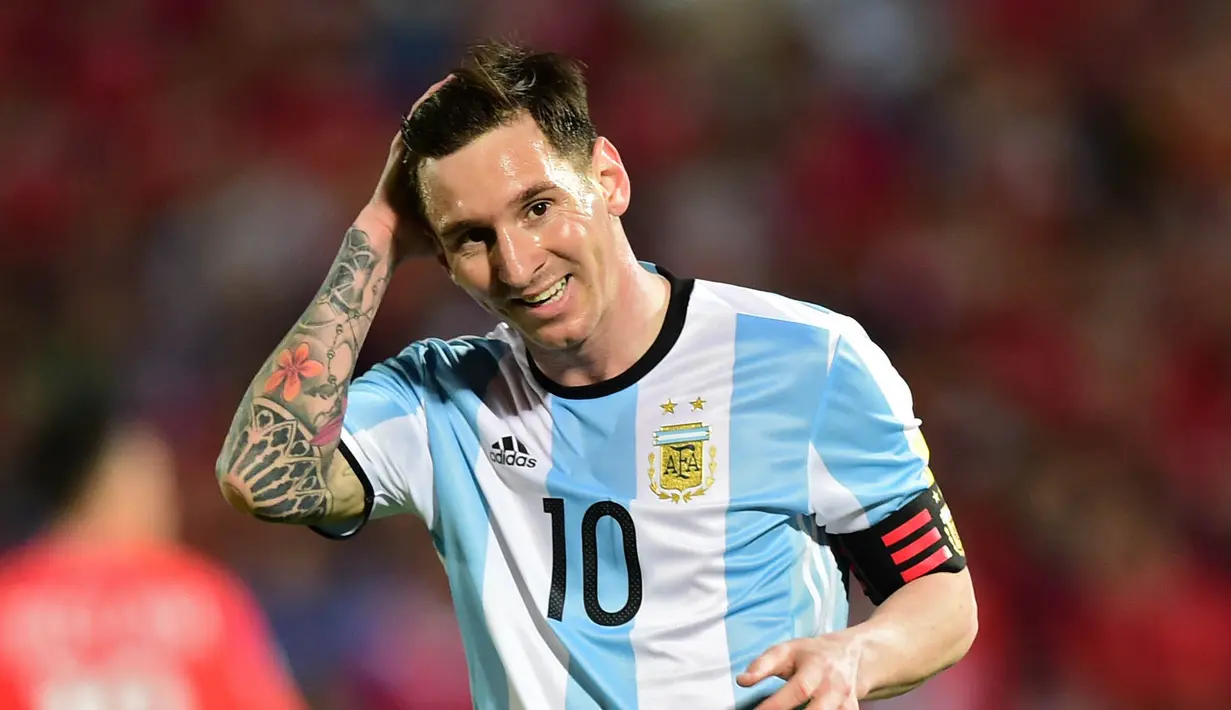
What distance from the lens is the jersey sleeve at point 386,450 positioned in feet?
7.60

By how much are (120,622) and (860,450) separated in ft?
5.43

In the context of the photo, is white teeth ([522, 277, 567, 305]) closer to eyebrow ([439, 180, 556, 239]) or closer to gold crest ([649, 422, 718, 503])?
eyebrow ([439, 180, 556, 239])

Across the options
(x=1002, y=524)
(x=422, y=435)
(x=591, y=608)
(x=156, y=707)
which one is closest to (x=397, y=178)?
(x=422, y=435)

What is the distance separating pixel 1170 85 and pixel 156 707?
13.1ft

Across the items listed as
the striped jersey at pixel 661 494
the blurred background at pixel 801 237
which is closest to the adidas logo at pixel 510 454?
the striped jersey at pixel 661 494

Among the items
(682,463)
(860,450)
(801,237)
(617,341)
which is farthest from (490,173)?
(801,237)

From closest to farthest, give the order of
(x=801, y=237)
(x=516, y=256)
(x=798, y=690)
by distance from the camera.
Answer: (x=798, y=690)
(x=516, y=256)
(x=801, y=237)

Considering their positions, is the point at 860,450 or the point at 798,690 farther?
the point at 860,450

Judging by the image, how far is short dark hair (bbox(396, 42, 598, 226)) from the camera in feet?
7.38

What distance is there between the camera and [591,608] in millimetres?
2207

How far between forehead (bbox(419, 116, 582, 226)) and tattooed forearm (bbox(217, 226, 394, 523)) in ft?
0.80

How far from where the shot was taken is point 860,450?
2188mm

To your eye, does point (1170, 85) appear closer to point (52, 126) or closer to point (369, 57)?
point (369, 57)

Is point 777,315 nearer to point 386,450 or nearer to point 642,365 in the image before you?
point 642,365
